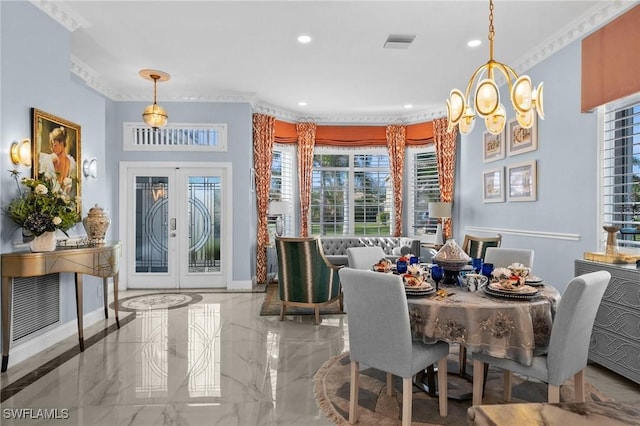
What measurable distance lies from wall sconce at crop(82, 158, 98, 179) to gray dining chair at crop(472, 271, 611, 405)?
4.44m

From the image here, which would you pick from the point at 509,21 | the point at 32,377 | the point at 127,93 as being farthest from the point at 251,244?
the point at 509,21

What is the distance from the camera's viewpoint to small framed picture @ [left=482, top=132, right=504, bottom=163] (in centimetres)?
512

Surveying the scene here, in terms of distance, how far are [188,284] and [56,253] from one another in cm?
312

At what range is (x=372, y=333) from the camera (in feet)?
7.14

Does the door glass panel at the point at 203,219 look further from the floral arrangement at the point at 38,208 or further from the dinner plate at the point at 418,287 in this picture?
the dinner plate at the point at 418,287

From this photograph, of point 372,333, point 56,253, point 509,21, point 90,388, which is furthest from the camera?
point 509,21

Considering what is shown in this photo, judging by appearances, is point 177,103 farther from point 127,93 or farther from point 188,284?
point 188,284

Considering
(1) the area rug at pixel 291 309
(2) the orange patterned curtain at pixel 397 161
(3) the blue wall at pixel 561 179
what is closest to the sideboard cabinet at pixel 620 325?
(3) the blue wall at pixel 561 179

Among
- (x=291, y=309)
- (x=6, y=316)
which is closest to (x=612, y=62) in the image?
(x=291, y=309)

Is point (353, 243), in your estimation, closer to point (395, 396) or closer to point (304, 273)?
point (304, 273)

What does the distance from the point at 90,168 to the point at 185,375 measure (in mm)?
2743

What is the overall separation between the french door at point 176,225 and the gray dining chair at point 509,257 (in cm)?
413

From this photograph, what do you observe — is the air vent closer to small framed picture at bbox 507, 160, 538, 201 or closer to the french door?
small framed picture at bbox 507, 160, 538, 201

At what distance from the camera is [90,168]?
168 inches
